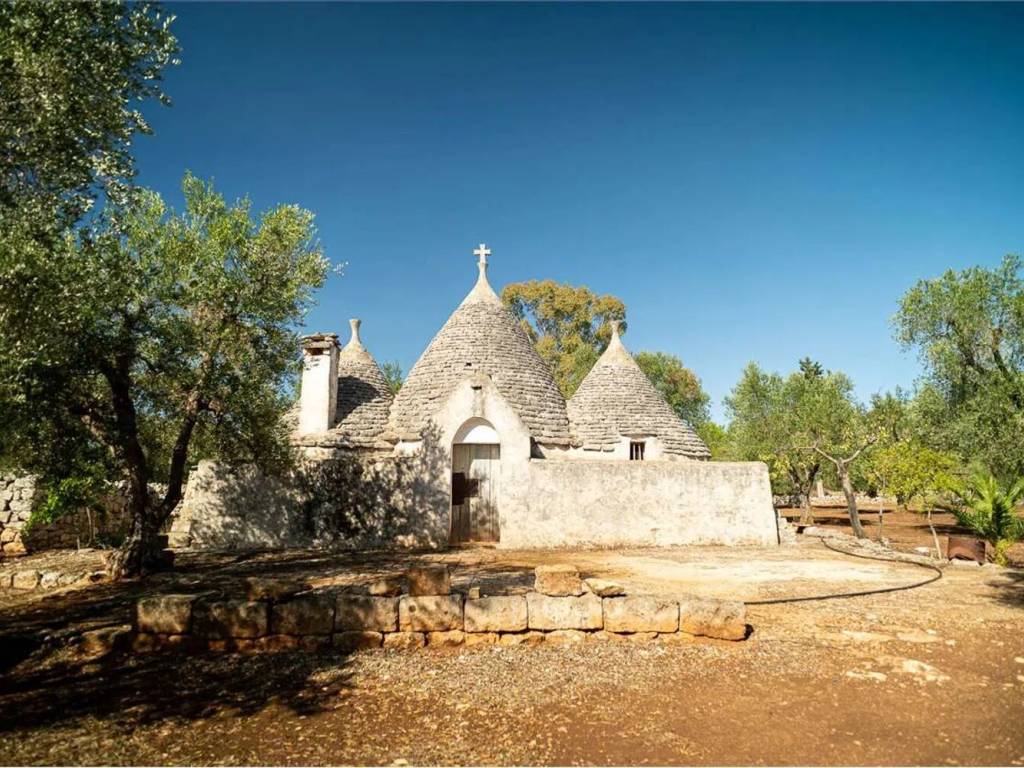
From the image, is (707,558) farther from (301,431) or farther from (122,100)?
(122,100)

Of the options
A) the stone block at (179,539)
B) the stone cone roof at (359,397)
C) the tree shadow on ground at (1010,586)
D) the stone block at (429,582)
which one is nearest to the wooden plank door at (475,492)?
the stone cone roof at (359,397)

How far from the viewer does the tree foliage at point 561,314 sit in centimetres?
4112

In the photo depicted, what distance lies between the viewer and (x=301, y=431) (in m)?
17.3

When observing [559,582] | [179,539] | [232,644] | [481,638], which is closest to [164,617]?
[232,644]

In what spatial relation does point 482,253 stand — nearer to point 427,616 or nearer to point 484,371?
point 484,371

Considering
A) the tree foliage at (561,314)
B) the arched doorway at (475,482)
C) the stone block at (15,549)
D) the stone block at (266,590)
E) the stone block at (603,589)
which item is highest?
the tree foliage at (561,314)

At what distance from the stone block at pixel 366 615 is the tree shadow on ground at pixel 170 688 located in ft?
1.10

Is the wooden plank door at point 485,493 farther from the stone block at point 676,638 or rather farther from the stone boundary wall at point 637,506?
the stone block at point 676,638

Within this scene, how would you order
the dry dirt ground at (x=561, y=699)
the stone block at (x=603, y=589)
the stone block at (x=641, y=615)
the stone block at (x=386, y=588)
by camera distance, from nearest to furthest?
1. the dry dirt ground at (x=561, y=699)
2. the stone block at (x=641, y=615)
3. the stone block at (x=386, y=588)
4. the stone block at (x=603, y=589)

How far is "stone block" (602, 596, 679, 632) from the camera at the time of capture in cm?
700

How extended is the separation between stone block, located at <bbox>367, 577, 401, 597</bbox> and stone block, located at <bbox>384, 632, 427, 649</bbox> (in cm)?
61

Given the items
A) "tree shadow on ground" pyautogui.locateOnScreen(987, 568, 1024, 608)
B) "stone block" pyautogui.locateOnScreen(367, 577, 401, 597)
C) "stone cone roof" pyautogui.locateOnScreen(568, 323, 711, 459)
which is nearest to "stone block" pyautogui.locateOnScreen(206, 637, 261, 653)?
"stone block" pyautogui.locateOnScreen(367, 577, 401, 597)

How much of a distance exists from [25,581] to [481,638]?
8.56 metres

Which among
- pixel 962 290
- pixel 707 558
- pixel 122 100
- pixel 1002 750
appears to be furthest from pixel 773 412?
pixel 122 100
